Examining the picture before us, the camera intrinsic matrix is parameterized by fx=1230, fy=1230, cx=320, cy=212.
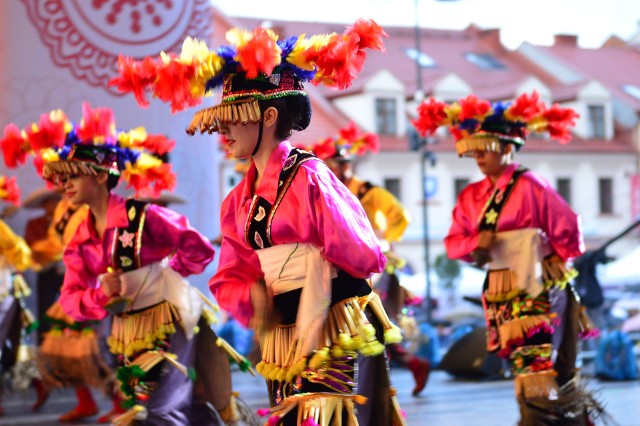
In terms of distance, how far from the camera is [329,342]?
11.4ft

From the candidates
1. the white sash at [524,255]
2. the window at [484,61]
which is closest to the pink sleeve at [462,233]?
the white sash at [524,255]

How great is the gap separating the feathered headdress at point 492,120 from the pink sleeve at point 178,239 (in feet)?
4.28

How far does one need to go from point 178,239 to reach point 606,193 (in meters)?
16.2

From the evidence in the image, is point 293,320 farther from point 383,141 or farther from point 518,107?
point 383,141

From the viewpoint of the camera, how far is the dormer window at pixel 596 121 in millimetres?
21000

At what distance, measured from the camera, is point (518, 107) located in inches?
231

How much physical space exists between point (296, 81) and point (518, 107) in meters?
2.47

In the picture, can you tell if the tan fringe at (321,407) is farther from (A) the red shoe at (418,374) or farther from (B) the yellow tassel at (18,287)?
(A) the red shoe at (418,374)

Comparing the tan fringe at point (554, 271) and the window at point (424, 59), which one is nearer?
the tan fringe at point (554, 271)

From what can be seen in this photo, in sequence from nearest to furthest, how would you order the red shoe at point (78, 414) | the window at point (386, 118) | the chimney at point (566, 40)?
1. the red shoe at point (78, 414)
2. the window at point (386, 118)
3. the chimney at point (566, 40)

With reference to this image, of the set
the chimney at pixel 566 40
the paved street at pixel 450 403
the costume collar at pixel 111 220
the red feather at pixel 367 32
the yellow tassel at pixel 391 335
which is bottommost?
the paved street at pixel 450 403

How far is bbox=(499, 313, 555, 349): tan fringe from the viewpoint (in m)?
5.57

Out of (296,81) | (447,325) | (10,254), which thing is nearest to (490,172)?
(296,81)

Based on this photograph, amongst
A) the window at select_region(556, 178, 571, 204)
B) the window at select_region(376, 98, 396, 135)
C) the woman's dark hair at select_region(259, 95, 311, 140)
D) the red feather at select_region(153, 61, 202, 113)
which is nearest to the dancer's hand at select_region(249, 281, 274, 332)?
the woman's dark hair at select_region(259, 95, 311, 140)
